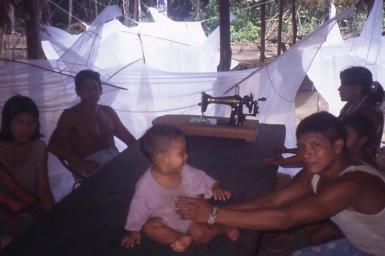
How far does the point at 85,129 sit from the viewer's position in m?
3.02

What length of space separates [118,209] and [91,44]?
121 inches

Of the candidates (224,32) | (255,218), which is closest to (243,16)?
(224,32)

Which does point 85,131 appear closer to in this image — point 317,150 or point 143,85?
point 143,85

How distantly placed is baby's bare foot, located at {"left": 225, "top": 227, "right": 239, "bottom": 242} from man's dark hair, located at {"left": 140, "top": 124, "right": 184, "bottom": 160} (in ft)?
1.23

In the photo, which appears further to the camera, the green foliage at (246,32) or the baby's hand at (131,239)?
the green foliage at (246,32)

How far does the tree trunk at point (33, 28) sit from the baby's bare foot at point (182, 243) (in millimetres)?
3531

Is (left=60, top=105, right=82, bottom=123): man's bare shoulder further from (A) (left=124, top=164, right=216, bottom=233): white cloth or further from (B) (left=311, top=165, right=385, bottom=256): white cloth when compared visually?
(B) (left=311, top=165, right=385, bottom=256): white cloth

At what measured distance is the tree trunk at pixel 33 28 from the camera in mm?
4340

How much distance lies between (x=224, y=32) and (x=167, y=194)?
340 centimetres

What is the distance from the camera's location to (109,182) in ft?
6.56

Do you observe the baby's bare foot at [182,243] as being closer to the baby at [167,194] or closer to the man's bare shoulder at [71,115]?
the baby at [167,194]

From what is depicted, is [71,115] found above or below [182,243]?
above

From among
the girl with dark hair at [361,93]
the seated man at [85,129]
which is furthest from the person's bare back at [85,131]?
the girl with dark hair at [361,93]

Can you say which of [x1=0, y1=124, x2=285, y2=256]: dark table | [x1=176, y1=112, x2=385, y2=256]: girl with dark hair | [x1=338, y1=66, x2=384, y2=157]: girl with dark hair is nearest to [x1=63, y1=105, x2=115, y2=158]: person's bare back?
[x1=0, y1=124, x2=285, y2=256]: dark table
